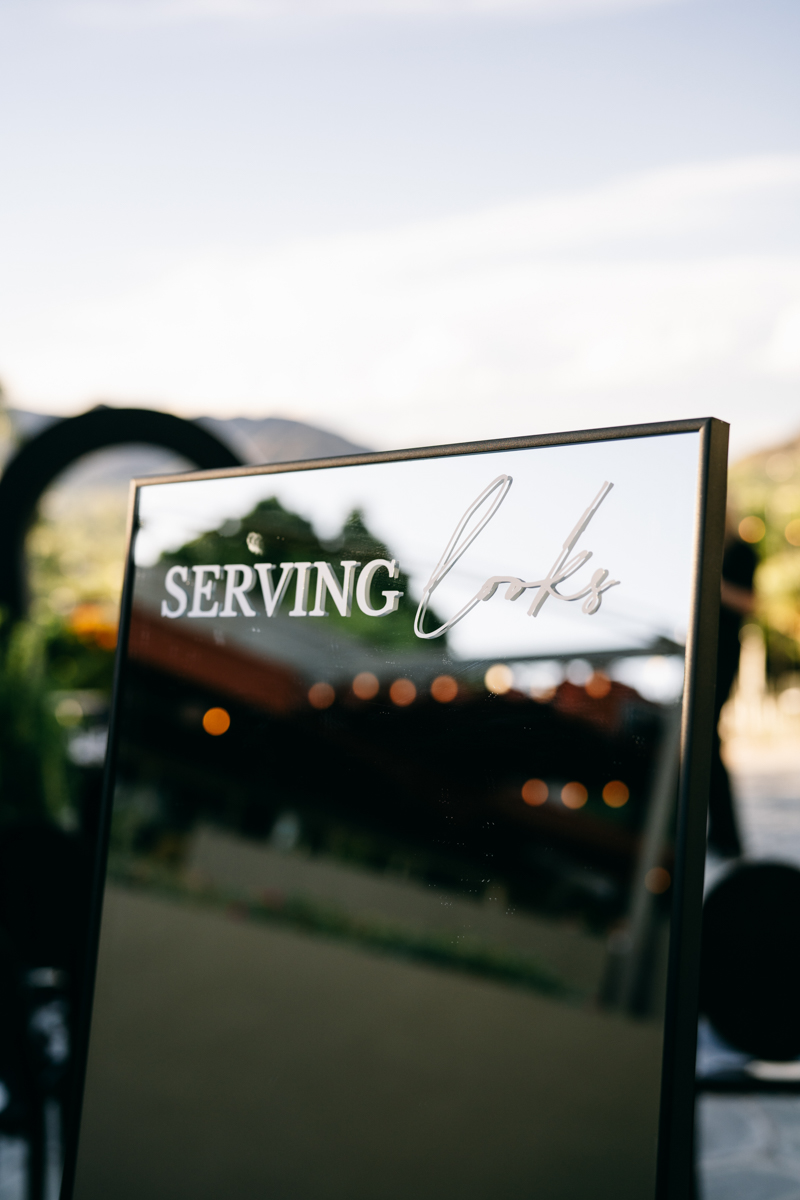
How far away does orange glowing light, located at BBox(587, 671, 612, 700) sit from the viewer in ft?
3.31

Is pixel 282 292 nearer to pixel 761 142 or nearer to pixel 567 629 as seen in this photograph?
pixel 761 142

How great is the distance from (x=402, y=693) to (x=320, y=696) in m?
0.12

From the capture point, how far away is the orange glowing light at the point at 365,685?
99cm

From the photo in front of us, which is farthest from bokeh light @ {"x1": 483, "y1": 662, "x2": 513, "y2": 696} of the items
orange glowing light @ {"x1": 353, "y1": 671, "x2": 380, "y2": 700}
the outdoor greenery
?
the outdoor greenery

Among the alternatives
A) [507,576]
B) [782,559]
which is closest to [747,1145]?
[507,576]

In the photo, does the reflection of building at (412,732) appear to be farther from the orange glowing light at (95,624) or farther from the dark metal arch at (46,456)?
the orange glowing light at (95,624)

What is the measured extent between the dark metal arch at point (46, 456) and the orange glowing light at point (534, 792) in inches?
72.2

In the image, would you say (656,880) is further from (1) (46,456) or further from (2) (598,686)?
(1) (46,456)

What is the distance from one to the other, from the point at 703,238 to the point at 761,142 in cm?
75

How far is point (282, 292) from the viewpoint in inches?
151

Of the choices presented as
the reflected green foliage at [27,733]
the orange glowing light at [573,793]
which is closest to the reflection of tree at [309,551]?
the orange glowing light at [573,793]

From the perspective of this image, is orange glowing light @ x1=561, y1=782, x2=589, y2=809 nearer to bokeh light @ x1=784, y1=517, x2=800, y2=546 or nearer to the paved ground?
the paved ground

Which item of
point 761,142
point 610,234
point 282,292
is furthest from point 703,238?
point 282,292

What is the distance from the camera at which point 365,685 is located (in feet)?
3.27
